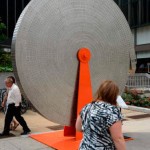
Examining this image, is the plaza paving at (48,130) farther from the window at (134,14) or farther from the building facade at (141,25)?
the window at (134,14)

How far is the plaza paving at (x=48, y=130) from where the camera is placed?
687cm

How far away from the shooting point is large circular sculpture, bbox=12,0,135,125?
20.7 feet

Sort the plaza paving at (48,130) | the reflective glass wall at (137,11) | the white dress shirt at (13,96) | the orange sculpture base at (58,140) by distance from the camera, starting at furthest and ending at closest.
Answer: the reflective glass wall at (137,11)
the white dress shirt at (13,96)
the plaza paving at (48,130)
the orange sculpture base at (58,140)

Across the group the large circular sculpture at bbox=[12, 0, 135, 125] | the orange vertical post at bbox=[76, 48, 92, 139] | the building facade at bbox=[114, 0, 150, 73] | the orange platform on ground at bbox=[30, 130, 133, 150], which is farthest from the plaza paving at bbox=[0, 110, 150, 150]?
the building facade at bbox=[114, 0, 150, 73]

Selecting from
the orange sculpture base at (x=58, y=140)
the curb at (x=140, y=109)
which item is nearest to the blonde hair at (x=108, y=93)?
the orange sculpture base at (x=58, y=140)

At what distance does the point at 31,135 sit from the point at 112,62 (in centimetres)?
252

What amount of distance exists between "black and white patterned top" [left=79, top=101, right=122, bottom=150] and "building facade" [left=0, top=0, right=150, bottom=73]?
25297 mm

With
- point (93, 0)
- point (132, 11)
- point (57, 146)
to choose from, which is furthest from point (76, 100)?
point (132, 11)

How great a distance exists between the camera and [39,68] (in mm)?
6441

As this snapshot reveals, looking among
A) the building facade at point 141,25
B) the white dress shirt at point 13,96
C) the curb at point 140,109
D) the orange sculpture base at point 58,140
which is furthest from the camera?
the building facade at point 141,25

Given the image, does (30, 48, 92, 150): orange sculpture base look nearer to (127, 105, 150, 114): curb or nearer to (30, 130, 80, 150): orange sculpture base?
(30, 130, 80, 150): orange sculpture base

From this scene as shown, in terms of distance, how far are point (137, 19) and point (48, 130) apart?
878 inches

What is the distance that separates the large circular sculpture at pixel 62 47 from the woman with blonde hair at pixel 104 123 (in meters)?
3.14

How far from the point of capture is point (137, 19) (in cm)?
2916
